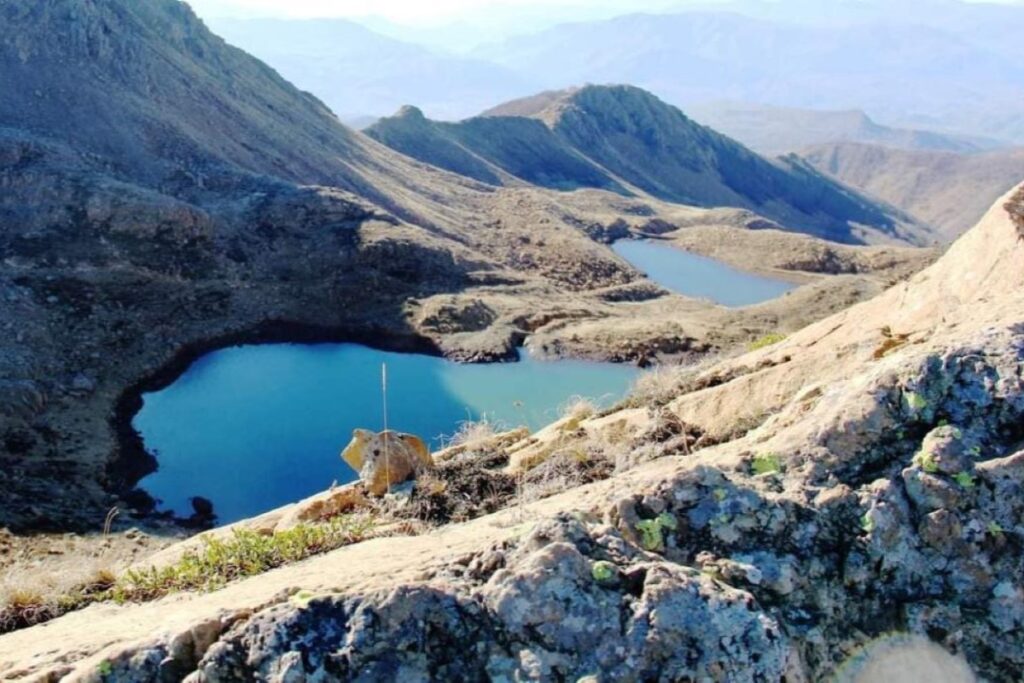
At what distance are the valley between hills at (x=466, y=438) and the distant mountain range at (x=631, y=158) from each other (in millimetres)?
19057

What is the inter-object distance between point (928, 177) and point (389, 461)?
160084mm

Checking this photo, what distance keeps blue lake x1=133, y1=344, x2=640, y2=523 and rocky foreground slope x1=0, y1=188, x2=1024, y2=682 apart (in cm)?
1321

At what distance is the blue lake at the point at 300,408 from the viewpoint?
2041cm

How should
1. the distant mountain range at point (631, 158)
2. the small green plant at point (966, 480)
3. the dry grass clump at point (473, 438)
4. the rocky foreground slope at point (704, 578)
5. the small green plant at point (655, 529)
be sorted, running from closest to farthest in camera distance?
the rocky foreground slope at point (704, 578) < the small green plant at point (655, 529) < the small green plant at point (966, 480) < the dry grass clump at point (473, 438) < the distant mountain range at point (631, 158)

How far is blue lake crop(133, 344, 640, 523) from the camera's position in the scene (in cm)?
2041

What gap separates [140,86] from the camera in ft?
128

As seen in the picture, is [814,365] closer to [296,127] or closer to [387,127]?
[296,127]

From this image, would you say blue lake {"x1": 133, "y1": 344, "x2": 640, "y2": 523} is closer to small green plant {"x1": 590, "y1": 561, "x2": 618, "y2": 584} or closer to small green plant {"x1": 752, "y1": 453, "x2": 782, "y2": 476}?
small green plant {"x1": 752, "y1": 453, "x2": 782, "y2": 476}

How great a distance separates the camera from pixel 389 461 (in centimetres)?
727

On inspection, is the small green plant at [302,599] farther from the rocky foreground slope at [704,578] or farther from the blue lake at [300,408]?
the blue lake at [300,408]

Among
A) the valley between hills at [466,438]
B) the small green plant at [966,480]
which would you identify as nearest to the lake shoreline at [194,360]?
the valley between hills at [466,438]

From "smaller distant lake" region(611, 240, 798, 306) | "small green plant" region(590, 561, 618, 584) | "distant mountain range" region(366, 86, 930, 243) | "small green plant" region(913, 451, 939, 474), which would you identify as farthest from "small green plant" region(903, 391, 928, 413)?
"distant mountain range" region(366, 86, 930, 243)

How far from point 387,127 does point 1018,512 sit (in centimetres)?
6774

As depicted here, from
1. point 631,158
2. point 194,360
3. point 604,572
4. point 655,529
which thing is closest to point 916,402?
point 655,529
